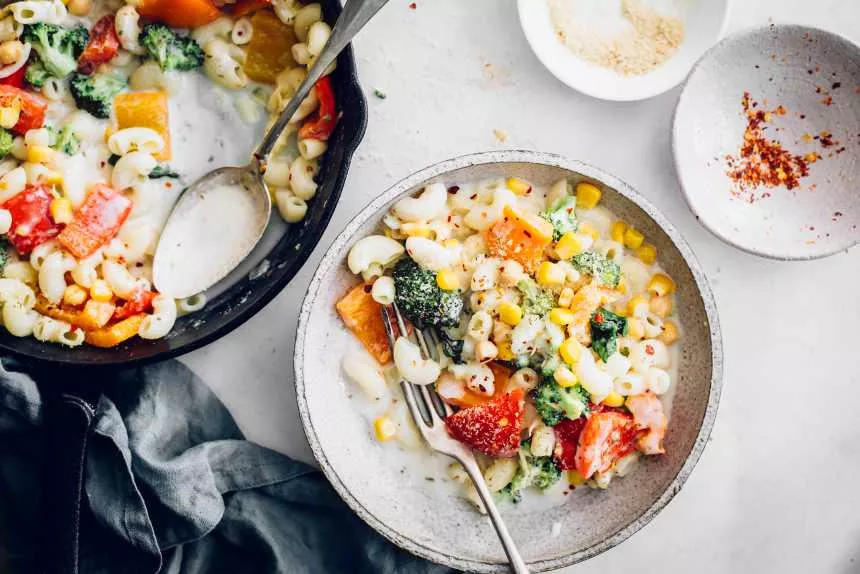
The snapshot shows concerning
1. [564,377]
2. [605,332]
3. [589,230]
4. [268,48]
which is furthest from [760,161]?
[268,48]

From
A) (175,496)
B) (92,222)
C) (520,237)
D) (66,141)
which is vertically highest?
(66,141)

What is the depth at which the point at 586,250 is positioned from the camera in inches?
60.9

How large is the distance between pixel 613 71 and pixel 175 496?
1.20 m

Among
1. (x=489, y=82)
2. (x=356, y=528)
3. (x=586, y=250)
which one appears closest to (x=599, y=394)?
(x=586, y=250)

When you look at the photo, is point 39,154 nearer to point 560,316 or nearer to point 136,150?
point 136,150

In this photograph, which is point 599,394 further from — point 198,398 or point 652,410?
point 198,398

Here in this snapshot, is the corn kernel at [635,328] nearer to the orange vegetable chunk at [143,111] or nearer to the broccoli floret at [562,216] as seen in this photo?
the broccoli floret at [562,216]

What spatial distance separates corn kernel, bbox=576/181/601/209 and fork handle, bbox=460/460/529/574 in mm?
539

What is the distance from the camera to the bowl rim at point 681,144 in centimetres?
156

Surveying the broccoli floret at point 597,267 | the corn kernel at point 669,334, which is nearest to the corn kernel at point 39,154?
the broccoli floret at point 597,267

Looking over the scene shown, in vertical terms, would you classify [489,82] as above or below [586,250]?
above

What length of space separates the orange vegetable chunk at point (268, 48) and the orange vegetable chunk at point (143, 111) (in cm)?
18

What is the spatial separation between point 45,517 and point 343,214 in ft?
2.73

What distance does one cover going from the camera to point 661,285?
5.17ft
